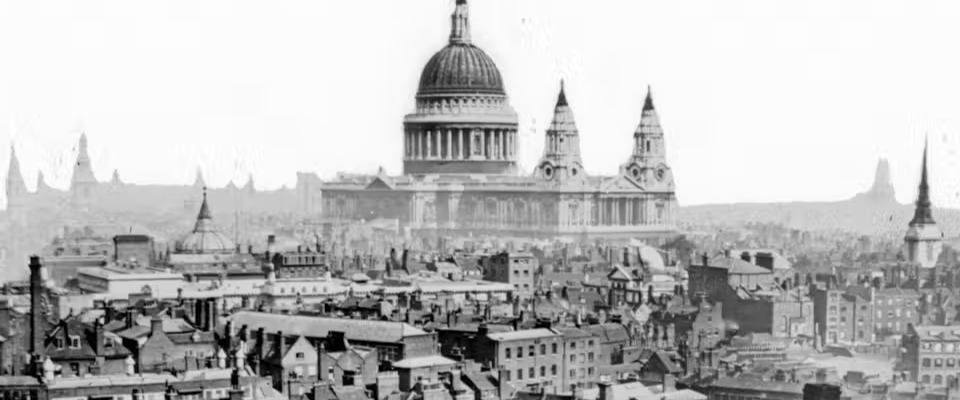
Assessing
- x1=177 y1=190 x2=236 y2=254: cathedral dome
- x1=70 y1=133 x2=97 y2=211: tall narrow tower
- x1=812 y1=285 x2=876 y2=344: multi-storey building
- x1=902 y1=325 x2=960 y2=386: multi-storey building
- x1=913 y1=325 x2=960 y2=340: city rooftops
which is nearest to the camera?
x1=902 y1=325 x2=960 y2=386: multi-storey building

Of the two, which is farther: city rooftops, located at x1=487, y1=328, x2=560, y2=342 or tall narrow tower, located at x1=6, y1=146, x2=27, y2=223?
tall narrow tower, located at x1=6, y1=146, x2=27, y2=223

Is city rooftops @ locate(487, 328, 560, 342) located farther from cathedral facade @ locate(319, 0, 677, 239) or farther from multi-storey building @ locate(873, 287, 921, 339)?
cathedral facade @ locate(319, 0, 677, 239)

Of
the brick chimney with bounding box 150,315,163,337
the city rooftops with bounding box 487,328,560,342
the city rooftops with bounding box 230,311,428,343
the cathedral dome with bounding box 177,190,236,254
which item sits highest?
the cathedral dome with bounding box 177,190,236,254

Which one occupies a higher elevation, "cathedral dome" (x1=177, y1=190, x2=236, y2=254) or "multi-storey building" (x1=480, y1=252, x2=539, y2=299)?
"cathedral dome" (x1=177, y1=190, x2=236, y2=254)

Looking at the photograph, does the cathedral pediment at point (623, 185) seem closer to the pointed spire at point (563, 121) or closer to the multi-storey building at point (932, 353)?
the pointed spire at point (563, 121)

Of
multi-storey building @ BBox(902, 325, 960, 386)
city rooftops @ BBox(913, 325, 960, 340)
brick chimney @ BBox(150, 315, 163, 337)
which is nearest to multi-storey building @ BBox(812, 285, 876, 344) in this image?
city rooftops @ BBox(913, 325, 960, 340)

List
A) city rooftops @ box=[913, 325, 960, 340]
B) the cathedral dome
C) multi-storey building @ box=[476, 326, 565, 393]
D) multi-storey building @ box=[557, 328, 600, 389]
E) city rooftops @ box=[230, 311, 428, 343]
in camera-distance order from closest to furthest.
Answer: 1. city rooftops @ box=[230, 311, 428, 343]
2. multi-storey building @ box=[476, 326, 565, 393]
3. multi-storey building @ box=[557, 328, 600, 389]
4. city rooftops @ box=[913, 325, 960, 340]
5. the cathedral dome

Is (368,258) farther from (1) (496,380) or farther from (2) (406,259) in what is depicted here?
(1) (496,380)

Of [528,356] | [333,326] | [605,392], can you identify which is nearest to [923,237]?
[528,356]

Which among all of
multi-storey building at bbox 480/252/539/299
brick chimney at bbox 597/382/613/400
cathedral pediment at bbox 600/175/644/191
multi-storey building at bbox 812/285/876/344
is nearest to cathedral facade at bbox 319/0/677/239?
cathedral pediment at bbox 600/175/644/191
